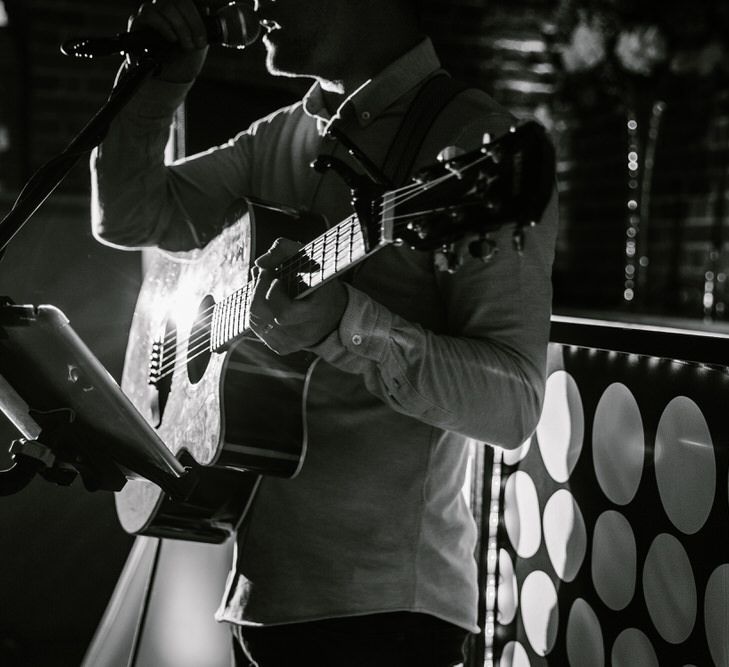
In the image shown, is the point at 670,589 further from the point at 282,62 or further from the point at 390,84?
the point at 282,62

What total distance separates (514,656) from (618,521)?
1.46 feet

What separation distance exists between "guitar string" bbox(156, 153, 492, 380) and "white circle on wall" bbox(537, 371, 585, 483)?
0.56 m

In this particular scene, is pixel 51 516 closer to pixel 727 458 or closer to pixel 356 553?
pixel 356 553

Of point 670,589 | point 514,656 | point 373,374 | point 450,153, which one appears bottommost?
point 514,656

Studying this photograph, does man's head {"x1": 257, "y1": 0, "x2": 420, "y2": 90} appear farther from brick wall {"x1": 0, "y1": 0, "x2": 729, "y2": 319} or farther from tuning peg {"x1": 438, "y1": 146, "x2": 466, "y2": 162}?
brick wall {"x1": 0, "y1": 0, "x2": 729, "y2": 319}

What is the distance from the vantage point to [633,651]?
1311 mm

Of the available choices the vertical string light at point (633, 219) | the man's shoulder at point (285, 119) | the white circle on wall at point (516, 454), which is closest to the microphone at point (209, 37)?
the man's shoulder at point (285, 119)

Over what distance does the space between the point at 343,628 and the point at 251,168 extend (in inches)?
33.9

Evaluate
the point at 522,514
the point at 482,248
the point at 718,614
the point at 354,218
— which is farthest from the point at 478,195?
the point at 522,514

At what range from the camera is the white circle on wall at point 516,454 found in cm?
164

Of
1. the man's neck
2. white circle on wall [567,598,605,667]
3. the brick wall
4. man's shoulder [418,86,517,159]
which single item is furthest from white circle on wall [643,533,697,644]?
the brick wall

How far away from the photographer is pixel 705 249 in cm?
300

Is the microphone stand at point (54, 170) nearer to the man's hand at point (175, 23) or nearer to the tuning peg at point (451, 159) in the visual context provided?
the man's hand at point (175, 23)

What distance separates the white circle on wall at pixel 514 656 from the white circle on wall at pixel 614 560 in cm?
29
